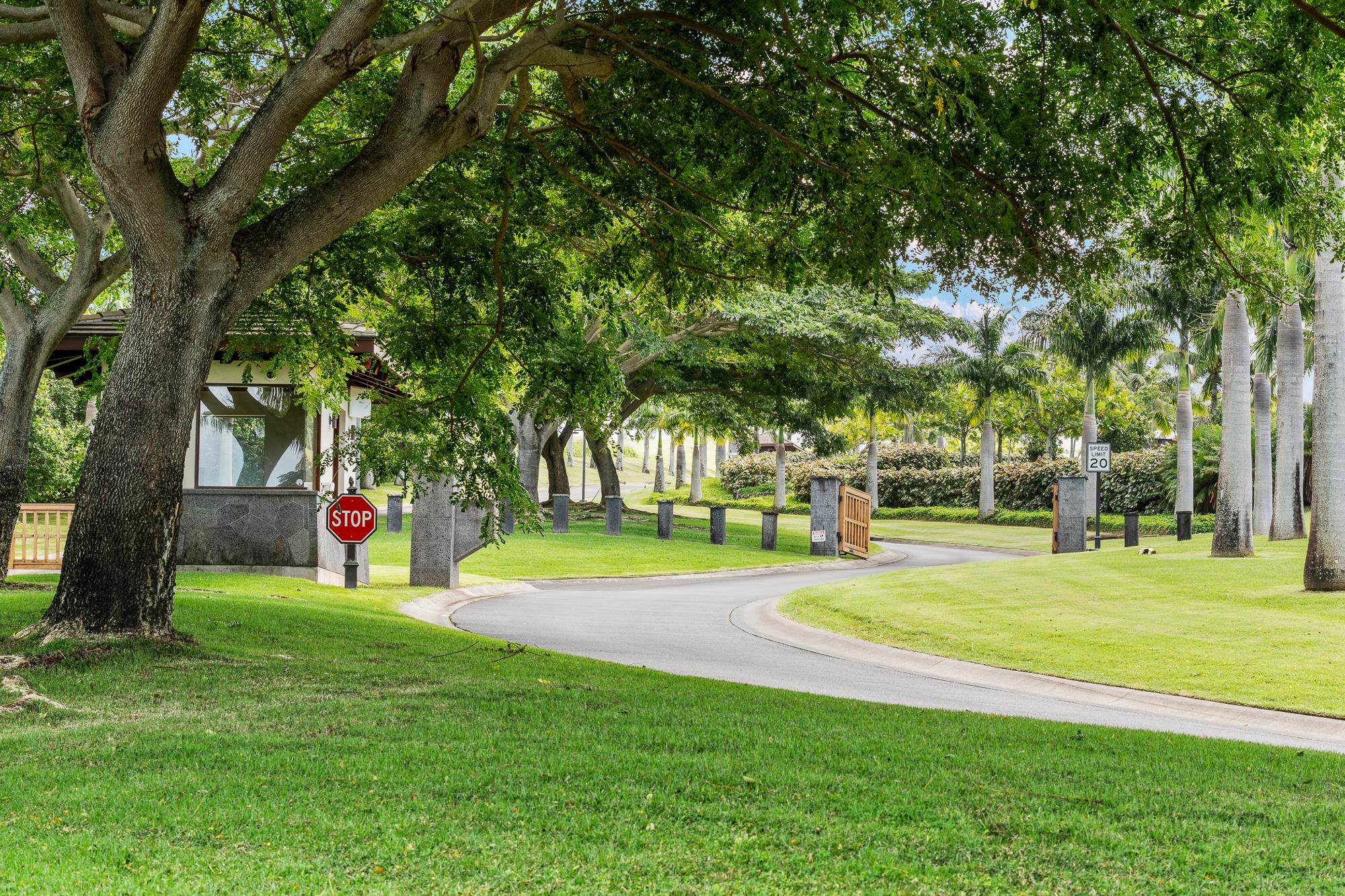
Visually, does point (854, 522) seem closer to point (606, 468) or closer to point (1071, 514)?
point (1071, 514)

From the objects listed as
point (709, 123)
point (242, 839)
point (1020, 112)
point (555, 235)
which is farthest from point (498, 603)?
point (242, 839)

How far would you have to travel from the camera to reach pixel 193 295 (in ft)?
28.0

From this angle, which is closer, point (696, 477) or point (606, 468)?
point (606, 468)

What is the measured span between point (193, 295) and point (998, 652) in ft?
32.4

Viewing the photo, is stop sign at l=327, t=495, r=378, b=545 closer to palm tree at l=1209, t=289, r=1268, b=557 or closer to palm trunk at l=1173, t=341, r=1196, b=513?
palm tree at l=1209, t=289, r=1268, b=557

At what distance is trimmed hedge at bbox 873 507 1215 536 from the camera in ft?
137

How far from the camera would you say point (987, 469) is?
172ft

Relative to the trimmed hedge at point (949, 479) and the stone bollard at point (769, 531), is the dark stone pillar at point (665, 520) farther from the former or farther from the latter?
the trimmed hedge at point (949, 479)

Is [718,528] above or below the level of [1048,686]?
above

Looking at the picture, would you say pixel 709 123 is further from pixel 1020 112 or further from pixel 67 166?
pixel 67 166

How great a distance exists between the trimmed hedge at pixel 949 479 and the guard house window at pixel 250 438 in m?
30.5

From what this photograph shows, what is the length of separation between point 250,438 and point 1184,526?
2735cm

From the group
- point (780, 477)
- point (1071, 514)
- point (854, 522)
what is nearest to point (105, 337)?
point (854, 522)

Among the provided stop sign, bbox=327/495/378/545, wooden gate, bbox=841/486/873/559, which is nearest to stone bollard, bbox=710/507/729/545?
wooden gate, bbox=841/486/873/559
